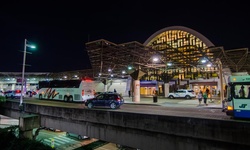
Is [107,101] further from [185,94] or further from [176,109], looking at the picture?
[185,94]

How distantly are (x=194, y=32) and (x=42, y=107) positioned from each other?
4890 cm

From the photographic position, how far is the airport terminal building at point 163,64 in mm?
25844

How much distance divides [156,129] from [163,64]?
25.9 meters

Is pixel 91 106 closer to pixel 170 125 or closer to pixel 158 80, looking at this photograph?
pixel 170 125

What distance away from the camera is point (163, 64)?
108 ft

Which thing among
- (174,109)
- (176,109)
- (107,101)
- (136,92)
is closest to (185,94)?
(136,92)

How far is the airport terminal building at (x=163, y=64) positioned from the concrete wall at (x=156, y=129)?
12.6 metres

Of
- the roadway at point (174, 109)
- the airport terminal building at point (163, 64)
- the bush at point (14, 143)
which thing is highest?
the airport terminal building at point (163, 64)

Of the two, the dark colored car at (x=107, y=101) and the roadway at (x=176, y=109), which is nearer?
the roadway at (x=176, y=109)

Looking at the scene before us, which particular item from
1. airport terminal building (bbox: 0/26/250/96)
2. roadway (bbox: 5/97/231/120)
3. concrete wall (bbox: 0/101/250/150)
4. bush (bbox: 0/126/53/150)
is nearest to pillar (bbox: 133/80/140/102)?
airport terminal building (bbox: 0/26/250/96)

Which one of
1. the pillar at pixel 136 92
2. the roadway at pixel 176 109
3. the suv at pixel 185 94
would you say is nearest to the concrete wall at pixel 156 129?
the roadway at pixel 176 109

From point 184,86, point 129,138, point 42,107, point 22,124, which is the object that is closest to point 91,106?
point 42,107

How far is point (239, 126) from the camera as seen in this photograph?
6484 millimetres

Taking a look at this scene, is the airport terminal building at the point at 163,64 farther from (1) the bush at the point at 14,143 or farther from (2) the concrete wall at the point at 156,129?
(1) the bush at the point at 14,143
